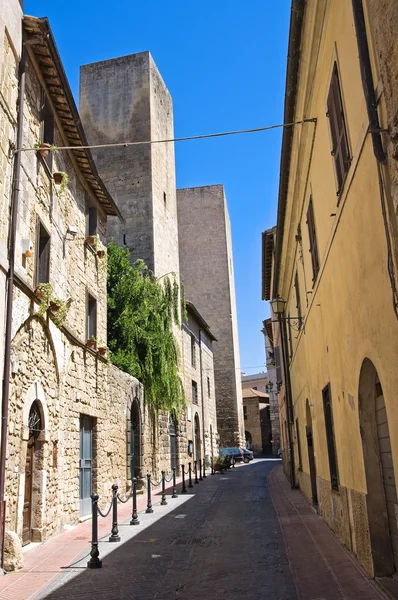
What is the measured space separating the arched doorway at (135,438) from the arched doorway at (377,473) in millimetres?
12684

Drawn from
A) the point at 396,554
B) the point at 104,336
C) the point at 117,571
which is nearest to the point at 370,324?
the point at 396,554

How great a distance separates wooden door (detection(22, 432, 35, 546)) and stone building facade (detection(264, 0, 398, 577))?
14.9ft

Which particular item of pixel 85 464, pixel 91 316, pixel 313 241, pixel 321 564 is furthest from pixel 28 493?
pixel 313 241

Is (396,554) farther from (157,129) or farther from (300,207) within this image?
(157,129)

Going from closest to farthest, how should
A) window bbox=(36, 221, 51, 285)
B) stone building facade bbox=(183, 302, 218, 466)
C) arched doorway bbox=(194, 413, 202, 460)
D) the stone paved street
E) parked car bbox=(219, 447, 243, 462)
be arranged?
1. the stone paved street
2. window bbox=(36, 221, 51, 285)
3. stone building facade bbox=(183, 302, 218, 466)
4. arched doorway bbox=(194, 413, 202, 460)
5. parked car bbox=(219, 447, 243, 462)

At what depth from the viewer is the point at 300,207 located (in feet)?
33.4

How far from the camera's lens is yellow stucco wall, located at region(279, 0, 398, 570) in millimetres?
4418

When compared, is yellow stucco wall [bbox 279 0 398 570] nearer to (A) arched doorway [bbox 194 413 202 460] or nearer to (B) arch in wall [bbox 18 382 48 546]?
(B) arch in wall [bbox 18 382 48 546]

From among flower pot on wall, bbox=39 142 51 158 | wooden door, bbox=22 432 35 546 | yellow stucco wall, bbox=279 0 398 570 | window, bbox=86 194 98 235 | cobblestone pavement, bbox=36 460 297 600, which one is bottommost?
cobblestone pavement, bbox=36 460 297 600

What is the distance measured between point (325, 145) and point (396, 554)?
454 cm

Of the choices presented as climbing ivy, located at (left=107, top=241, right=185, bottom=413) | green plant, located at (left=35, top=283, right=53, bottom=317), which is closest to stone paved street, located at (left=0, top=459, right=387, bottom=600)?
green plant, located at (left=35, top=283, right=53, bottom=317)

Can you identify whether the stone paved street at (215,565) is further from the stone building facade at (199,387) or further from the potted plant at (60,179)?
the stone building facade at (199,387)

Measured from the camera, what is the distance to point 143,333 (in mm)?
19641

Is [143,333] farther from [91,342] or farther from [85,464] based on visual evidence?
[85,464]
